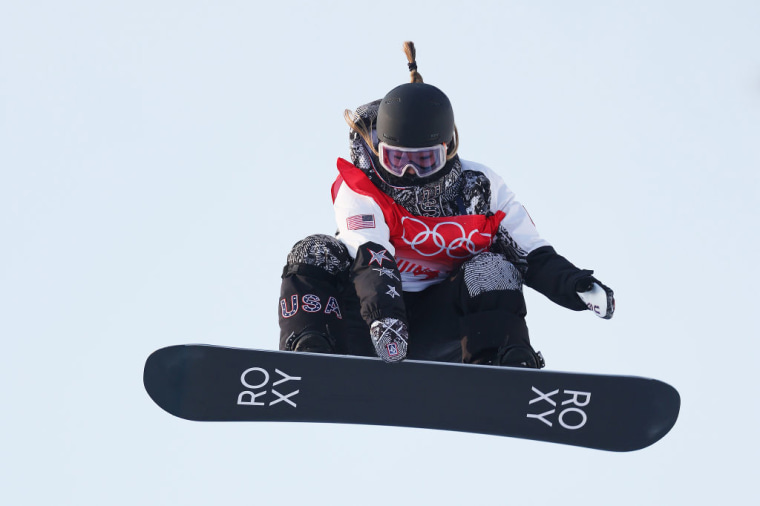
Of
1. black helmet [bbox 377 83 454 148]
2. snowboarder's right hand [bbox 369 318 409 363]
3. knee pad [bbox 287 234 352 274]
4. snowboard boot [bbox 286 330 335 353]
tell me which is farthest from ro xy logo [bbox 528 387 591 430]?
black helmet [bbox 377 83 454 148]

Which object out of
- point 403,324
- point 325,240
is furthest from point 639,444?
point 325,240

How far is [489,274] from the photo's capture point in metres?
7.65

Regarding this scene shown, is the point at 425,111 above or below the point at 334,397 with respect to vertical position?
above

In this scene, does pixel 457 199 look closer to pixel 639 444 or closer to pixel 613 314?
pixel 613 314

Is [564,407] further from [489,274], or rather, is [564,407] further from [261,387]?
[261,387]

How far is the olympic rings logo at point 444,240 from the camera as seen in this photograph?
7.81m

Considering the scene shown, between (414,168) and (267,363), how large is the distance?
1307 millimetres

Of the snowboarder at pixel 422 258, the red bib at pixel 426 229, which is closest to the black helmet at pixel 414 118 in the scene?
the snowboarder at pixel 422 258

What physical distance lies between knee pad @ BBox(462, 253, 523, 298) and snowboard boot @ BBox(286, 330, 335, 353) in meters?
0.83

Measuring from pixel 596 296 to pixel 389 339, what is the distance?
3.74 feet

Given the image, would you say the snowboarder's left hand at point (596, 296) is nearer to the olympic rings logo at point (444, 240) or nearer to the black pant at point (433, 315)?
the black pant at point (433, 315)

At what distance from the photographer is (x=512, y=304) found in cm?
757

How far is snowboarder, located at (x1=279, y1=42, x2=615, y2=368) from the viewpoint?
748 centimetres

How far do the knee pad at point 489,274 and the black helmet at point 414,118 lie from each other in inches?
27.0
